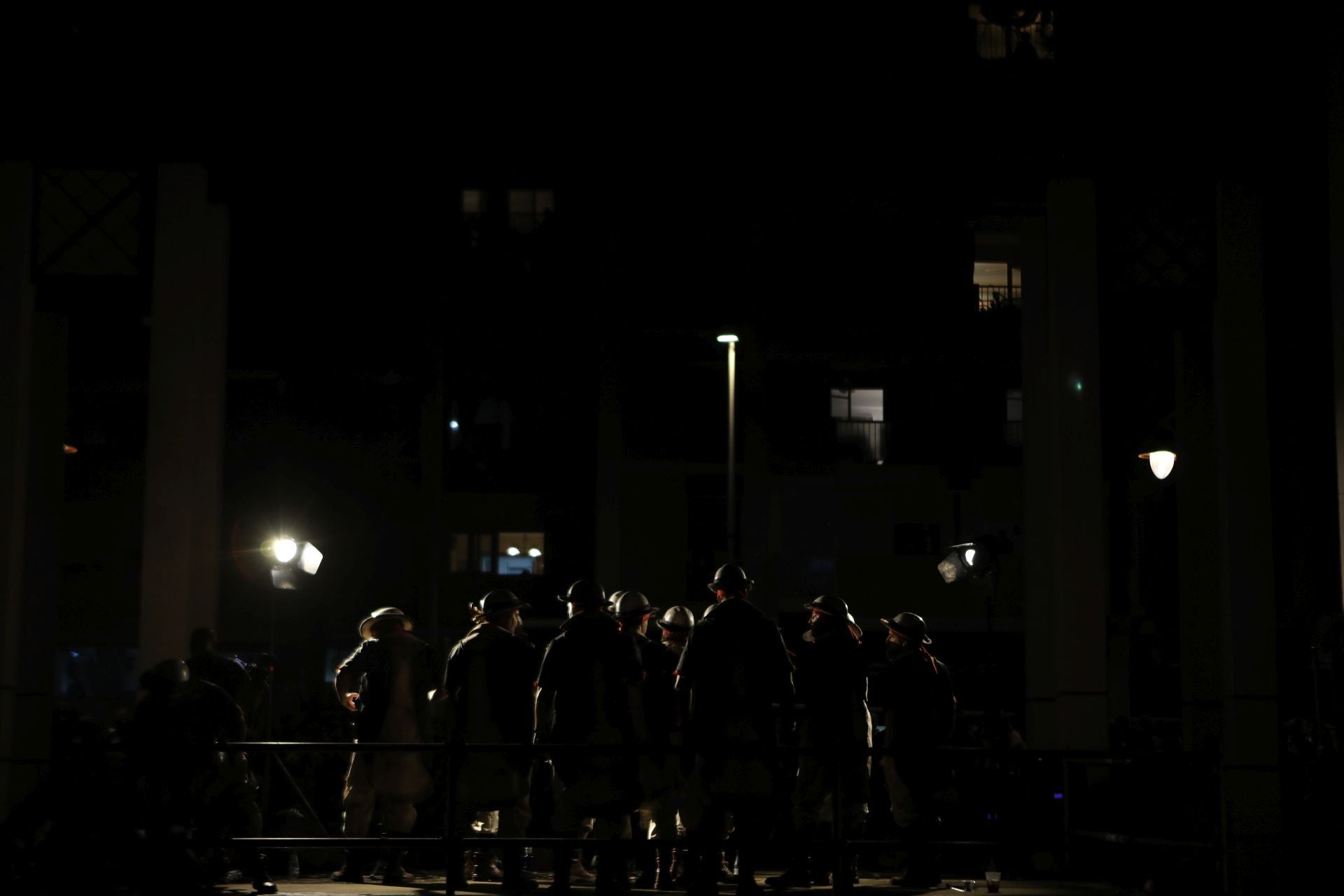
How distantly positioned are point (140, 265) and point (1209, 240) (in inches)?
412

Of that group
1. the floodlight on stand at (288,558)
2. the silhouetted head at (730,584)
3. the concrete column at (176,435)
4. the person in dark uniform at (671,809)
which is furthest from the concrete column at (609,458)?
the silhouetted head at (730,584)

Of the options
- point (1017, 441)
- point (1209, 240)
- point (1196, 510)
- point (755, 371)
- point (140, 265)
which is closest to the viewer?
point (140, 265)

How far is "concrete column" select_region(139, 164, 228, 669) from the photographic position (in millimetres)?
13617

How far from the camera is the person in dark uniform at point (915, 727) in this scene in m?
11.9

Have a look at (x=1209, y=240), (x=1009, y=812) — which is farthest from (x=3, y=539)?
(x=1209, y=240)

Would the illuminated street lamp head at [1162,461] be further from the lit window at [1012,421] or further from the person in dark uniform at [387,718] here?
the lit window at [1012,421]

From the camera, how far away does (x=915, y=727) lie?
1230 cm

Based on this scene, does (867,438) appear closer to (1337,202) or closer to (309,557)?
(309,557)

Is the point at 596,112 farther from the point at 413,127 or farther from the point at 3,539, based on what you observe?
the point at 3,539

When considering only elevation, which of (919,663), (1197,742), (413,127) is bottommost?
(1197,742)

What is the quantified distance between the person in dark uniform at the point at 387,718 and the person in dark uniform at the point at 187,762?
1010mm

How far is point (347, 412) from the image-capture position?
1620 inches

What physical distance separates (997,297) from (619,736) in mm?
37120

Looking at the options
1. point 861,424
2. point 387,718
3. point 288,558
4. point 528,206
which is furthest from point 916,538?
point 387,718
